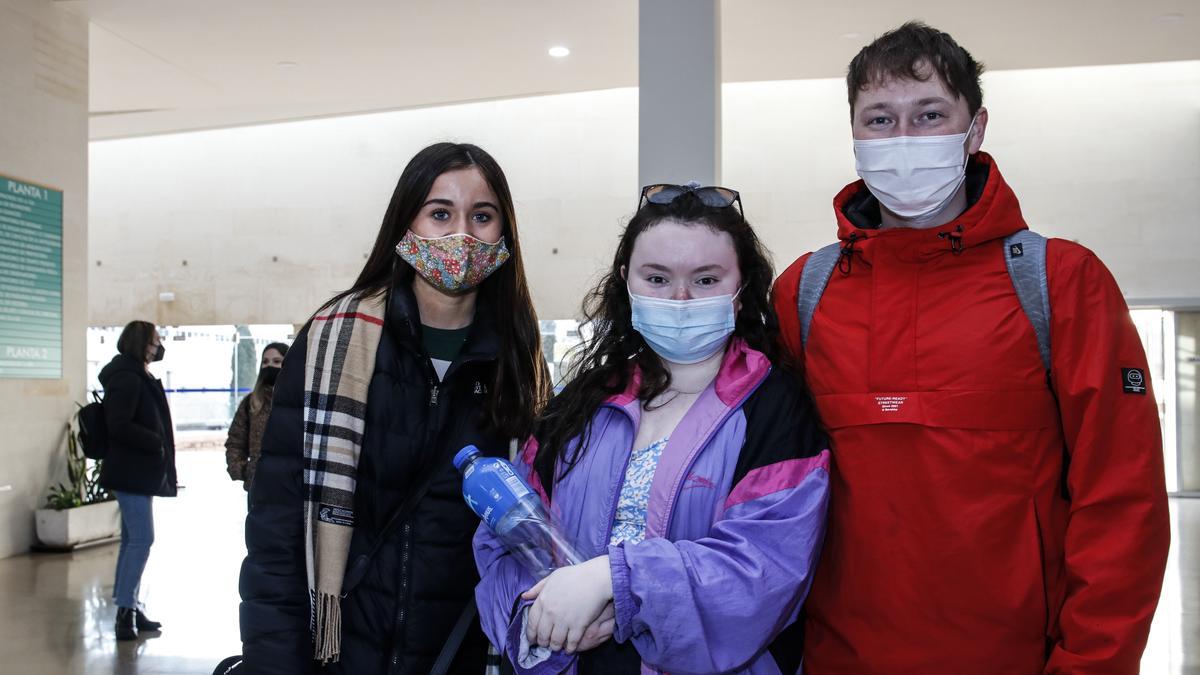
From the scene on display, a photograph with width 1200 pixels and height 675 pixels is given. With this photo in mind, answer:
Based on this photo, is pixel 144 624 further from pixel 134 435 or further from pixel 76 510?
pixel 76 510

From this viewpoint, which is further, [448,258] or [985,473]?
[448,258]

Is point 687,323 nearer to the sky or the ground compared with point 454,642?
nearer to the sky

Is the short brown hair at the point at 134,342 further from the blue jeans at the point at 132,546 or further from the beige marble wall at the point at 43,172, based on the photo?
the beige marble wall at the point at 43,172

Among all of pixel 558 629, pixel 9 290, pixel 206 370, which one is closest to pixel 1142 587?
pixel 558 629

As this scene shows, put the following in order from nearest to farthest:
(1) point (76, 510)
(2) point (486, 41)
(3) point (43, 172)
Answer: (1) point (76, 510), (3) point (43, 172), (2) point (486, 41)

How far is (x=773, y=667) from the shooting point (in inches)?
65.9

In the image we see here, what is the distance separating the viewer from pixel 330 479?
1.89 meters

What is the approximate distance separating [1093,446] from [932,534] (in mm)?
307

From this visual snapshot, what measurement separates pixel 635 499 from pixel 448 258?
73 cm

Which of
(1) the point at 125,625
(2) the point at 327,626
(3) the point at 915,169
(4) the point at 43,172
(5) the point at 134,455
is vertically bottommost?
(1) the point at 125,625

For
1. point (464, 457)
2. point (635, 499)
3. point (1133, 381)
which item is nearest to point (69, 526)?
point (464, 457)

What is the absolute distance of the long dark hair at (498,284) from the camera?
2.05 metres

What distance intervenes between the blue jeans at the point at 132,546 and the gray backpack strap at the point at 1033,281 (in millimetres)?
5214

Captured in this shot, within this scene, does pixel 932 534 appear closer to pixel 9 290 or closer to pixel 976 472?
pixel 976 472
